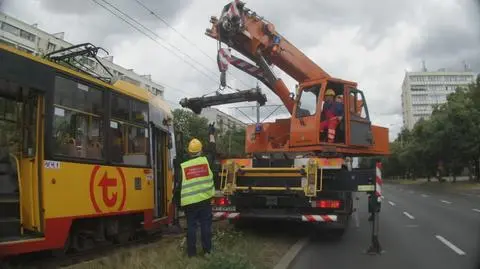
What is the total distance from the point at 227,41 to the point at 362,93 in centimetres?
341

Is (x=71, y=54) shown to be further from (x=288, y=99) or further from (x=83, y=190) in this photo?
(x=288, y=99)

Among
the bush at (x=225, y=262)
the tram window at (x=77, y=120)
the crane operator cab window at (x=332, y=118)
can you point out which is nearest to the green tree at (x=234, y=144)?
the crane operator cab window at (x=332, y=118)

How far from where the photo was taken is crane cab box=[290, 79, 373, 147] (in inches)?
445

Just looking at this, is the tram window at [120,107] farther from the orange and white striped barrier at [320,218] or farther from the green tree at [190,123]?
the green tree at [190,123]

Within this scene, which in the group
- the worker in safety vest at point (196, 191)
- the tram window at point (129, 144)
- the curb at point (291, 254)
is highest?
the tram window at point (129, 144)

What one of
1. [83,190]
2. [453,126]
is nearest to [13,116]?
[83,190]

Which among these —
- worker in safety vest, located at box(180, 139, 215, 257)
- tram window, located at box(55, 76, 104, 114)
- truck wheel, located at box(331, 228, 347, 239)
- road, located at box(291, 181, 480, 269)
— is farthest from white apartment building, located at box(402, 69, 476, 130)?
tram window, located at box(55, 76, 104, 114)

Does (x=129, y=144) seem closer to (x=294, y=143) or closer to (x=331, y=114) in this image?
(x=294, y=143)

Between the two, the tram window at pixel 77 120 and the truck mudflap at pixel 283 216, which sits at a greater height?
the tram window at pixel 77 120

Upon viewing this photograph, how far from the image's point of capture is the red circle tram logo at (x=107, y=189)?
8062 millimetres

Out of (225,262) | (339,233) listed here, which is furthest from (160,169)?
A: (225,262)

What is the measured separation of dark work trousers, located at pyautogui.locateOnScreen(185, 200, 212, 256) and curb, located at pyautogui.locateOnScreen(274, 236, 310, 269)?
112cm

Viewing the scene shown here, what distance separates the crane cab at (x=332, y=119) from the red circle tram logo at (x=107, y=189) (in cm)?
428

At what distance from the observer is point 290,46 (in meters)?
13.1
